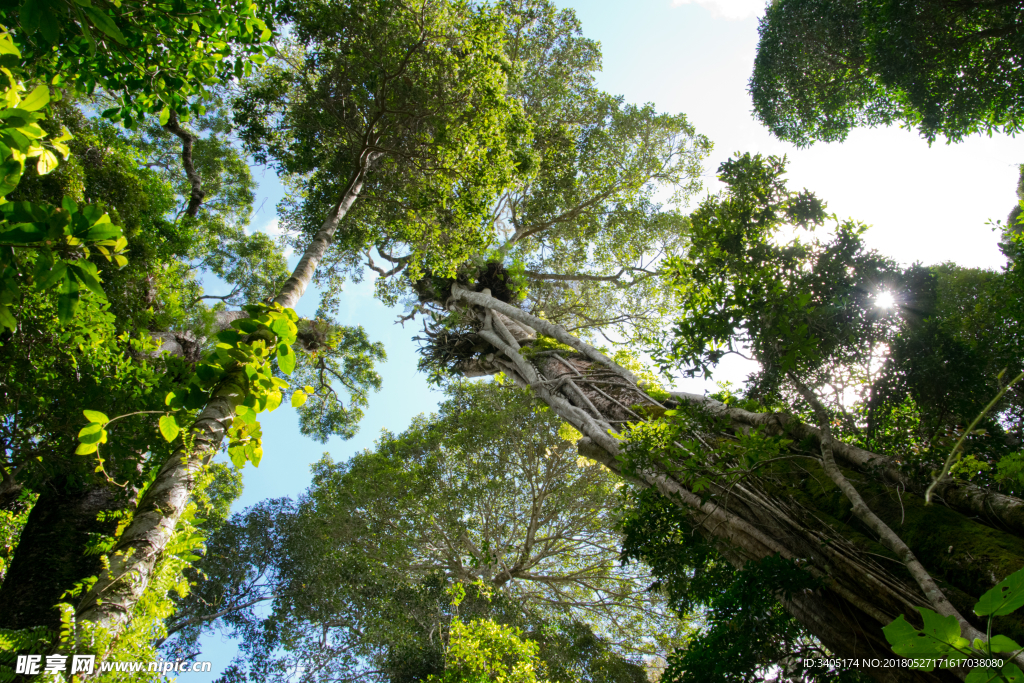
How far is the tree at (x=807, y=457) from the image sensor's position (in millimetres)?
2412

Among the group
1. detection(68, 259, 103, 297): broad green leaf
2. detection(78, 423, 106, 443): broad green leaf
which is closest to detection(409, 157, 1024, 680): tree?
detection(78, 423, 106, 443): broad green leaf

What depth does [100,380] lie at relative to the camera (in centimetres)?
333

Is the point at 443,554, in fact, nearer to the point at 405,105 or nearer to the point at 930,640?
the point at 405,105

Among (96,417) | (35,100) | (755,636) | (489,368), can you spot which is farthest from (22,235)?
(489,368)

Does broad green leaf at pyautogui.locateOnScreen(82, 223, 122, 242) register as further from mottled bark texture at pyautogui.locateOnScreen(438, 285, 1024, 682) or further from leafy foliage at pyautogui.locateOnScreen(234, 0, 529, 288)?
leafy foliage at pyautogui.locateOnScreen(234, 0, 529, 288)

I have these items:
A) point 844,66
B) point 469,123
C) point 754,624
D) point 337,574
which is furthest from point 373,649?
point 844,66

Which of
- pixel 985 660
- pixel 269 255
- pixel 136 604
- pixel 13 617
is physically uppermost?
pixel 269 255

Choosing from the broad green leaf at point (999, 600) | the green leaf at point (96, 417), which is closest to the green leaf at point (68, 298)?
the green leaf at point (96, 417)

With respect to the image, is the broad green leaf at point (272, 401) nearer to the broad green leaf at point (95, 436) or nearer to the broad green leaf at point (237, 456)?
the broad green leaf at point (237, 456)

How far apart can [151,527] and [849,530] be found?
3.51m

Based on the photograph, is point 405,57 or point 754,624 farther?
point 405,57

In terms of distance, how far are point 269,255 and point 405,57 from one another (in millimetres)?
5893

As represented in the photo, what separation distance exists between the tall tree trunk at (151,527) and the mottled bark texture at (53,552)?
2174 millimetres

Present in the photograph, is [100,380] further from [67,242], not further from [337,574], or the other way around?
[337,574]
